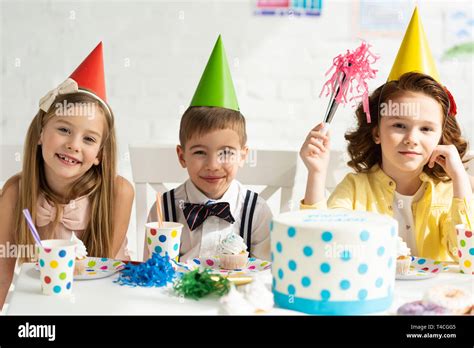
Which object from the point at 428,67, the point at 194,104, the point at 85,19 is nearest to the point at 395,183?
the point at 428,67

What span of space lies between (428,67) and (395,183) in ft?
1.11

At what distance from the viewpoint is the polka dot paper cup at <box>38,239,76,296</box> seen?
114 centimetres

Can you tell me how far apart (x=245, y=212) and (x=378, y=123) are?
462 millimetres

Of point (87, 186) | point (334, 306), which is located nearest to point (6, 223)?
point (87, 186)

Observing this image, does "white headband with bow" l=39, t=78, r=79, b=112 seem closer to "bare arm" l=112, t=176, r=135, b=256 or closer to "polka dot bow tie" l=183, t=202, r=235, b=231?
"bare arm" l=112, t=176, r=135, b=256

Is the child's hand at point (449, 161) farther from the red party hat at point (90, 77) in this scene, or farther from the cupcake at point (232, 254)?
the red party hat at point (90, 77)

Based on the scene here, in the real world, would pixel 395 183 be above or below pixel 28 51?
below

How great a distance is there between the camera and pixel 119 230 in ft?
6.41

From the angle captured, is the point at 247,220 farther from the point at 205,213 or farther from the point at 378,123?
the point at 378,123

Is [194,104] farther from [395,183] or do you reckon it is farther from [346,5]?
[346,5]

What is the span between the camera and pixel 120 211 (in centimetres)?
196
